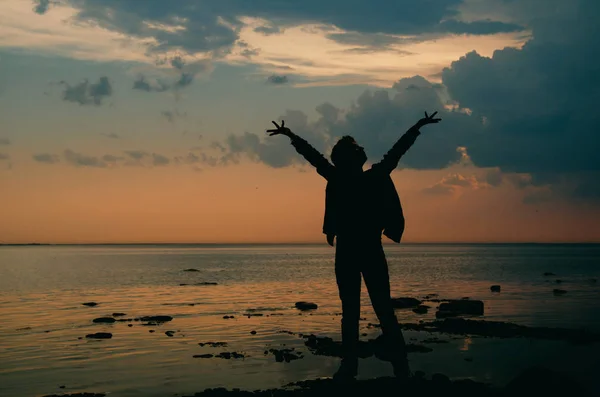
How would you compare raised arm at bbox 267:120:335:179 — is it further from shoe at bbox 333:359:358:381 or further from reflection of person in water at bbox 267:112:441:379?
shoe at bbox 333:359:358:381

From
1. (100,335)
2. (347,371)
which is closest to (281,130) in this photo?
(347,371)

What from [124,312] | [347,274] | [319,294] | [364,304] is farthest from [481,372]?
[319,294]

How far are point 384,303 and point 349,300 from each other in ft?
2.11

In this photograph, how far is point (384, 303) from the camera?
11.6 meters

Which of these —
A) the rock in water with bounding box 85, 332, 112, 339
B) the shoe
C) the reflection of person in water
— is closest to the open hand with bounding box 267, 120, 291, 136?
the reflection of person in water

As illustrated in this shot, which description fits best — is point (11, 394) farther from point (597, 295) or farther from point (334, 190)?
point (597, 295)

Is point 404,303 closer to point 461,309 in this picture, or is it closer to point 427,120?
point 461,309

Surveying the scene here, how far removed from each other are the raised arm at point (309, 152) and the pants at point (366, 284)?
135cm

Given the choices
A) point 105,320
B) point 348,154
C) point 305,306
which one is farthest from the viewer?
point 305,306

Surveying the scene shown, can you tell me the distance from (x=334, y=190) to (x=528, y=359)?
45.4ft

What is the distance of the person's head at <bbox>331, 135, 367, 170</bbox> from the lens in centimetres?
1188

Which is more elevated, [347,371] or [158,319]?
[347,371]

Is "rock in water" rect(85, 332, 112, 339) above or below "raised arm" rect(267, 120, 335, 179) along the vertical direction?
below

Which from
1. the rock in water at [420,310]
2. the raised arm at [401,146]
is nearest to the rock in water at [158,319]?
the rock in water at [420,310]
